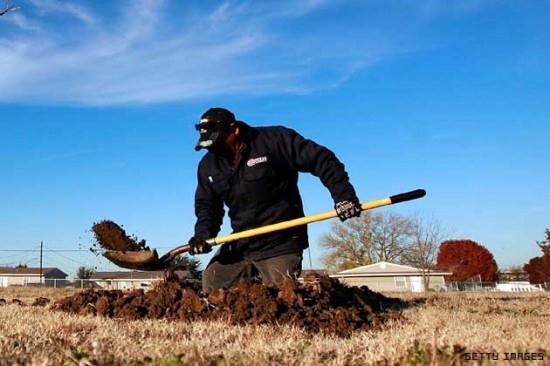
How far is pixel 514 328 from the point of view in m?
4.08

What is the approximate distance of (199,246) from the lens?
20.1ft

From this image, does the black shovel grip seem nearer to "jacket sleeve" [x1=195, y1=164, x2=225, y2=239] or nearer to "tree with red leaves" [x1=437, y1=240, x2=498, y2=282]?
"jacket sleeve" [x1=195, y1=164, x2=225, y2=239]

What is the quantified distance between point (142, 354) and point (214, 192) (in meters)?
3.62

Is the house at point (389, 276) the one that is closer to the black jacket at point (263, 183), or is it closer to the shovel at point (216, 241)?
the shovel at point (216, 241)

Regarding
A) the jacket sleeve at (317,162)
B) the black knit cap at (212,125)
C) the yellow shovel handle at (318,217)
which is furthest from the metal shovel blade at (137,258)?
the jacket sleeve at (317,162)

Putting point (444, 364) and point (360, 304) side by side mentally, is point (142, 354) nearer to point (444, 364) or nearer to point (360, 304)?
point (444, 364)

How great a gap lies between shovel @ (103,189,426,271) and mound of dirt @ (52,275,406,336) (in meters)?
0.66

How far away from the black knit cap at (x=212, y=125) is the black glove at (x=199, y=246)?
1.12m

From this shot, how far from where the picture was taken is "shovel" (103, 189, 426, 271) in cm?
545

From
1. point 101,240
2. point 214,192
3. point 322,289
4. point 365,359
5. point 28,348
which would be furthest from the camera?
point 101,240

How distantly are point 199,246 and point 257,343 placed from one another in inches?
118

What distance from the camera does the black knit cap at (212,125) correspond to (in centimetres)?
579

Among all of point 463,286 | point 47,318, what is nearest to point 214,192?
point 47,318

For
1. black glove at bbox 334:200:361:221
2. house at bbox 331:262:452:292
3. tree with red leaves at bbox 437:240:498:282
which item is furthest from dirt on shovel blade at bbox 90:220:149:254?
A: tree with red leaves at bbox 437:240:498:282
